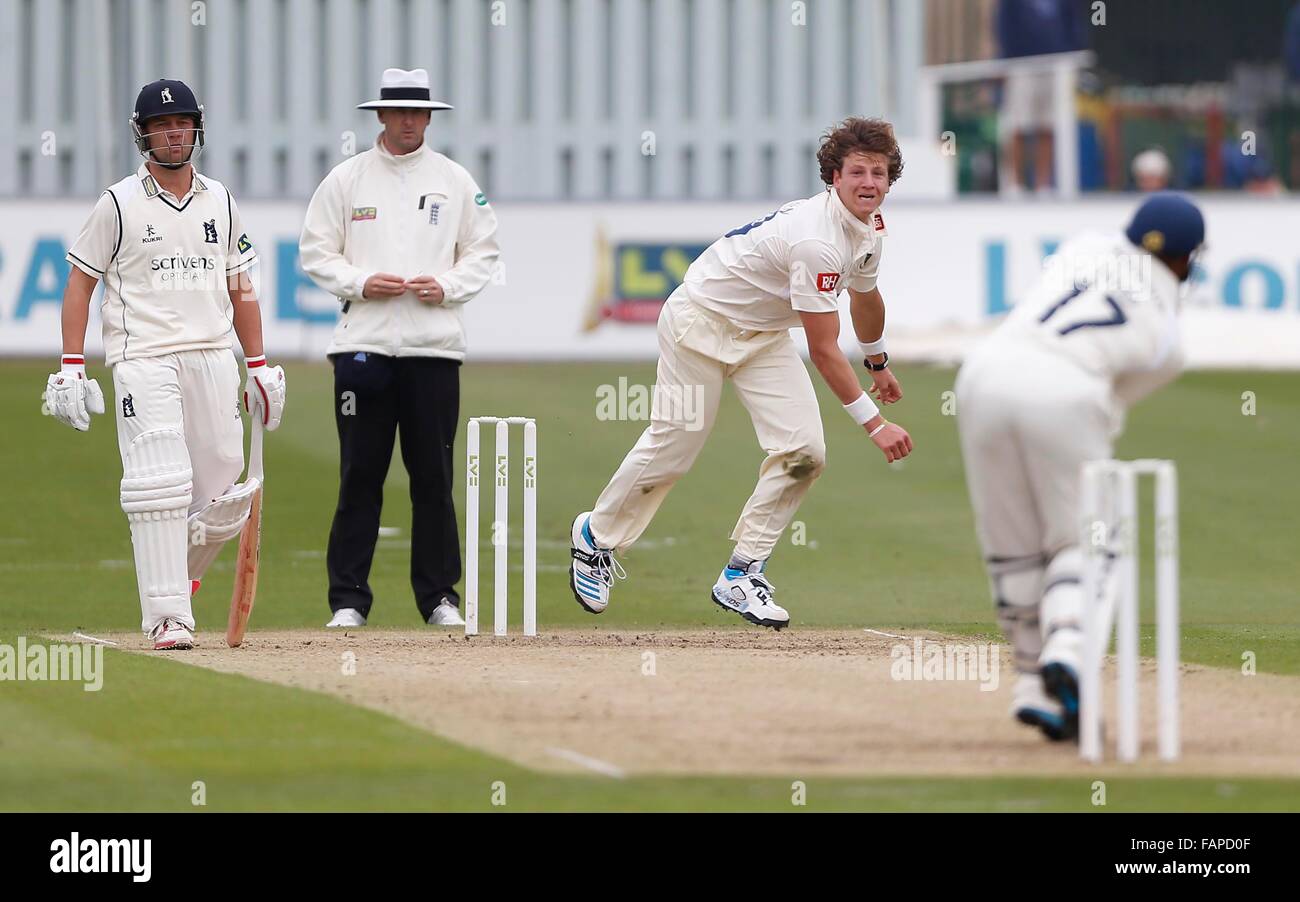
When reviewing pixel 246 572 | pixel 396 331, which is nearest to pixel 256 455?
pixel 246 572

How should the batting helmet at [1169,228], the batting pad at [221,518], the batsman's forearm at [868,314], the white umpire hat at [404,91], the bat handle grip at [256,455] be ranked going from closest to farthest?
the batting helmet at [1169,228]
the batting pad at [221,518]
the bat handle grip at [256,455]
the batsman's forearm at [868,314]
the white umpire hat at [404,91]

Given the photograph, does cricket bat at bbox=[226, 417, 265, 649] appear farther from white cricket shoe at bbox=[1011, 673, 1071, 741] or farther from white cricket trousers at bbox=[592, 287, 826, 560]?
white cricket shoe at bbox=[1011, 673, 1071, 741]

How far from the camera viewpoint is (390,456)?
10.4 m

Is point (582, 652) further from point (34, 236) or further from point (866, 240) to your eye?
point (34, 236)

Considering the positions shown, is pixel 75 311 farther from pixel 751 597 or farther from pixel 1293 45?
pixel 1293 45

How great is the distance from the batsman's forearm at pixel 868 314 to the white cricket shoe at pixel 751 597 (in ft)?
3.54

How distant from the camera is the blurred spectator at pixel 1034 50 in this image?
1241 inches

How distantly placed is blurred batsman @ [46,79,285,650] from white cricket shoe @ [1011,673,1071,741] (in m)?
3.55

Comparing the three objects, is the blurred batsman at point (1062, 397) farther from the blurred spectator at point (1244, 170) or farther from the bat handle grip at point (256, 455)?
the blurred spectator at point (1244, 170)

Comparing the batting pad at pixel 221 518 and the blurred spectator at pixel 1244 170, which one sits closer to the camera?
the batting pad at pixel 221 518

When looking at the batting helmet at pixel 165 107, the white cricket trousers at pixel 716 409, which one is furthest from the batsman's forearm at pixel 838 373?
the batting helmet at pixel 165 107

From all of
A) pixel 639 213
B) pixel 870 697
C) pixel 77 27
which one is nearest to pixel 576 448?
pixel 639 213

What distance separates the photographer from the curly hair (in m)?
9.36

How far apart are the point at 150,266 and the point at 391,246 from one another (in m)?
1.29
